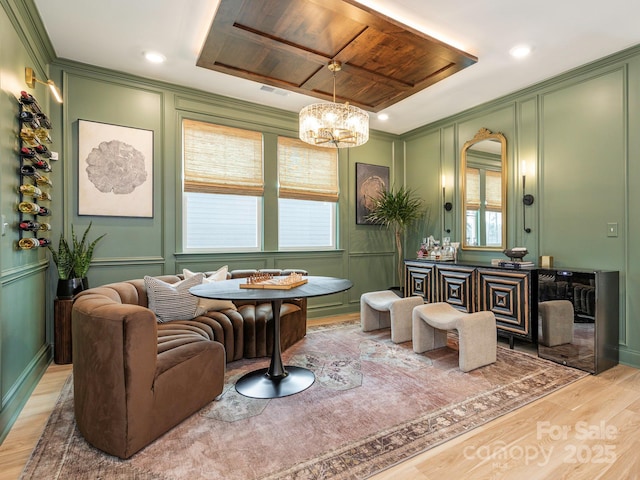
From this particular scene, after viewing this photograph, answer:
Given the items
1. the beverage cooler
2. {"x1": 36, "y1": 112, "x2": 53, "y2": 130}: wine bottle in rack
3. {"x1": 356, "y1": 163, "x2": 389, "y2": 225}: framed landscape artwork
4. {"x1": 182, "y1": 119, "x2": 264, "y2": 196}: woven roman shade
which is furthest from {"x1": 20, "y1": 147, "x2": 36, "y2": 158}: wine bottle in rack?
the beverage cooler

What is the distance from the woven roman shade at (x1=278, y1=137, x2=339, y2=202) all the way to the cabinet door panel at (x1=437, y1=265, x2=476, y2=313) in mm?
1857

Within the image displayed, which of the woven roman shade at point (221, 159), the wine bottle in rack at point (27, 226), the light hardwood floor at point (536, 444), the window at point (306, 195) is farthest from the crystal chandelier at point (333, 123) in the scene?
the light hardwood floor at point (536, 444)

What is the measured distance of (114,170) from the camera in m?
3.52

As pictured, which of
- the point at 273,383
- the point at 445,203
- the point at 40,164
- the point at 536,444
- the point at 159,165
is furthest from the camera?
the point at 445,203

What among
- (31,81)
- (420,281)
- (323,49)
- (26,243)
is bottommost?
(420,281)

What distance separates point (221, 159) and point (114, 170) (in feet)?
3.75

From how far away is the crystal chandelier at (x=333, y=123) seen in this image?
2.95m

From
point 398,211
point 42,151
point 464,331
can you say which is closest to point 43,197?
point 42,151

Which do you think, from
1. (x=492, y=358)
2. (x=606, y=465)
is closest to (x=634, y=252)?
(x=492, y=358)

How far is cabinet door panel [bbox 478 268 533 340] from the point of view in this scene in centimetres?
331

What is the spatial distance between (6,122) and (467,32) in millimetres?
3482

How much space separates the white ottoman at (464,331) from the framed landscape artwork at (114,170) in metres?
3.09

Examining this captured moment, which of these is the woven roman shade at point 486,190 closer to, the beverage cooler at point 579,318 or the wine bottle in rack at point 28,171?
the beverage cooler at point 579,318

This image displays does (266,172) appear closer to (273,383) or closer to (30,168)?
(30,168)
